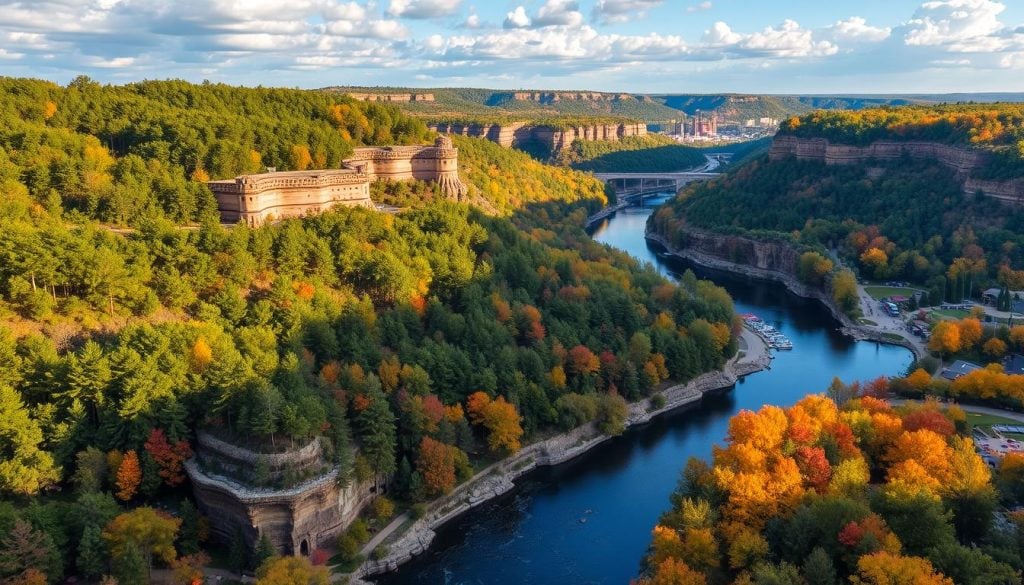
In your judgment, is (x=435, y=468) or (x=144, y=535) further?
(x=435, y=468)

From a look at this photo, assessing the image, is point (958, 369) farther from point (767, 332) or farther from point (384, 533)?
point (384, 533)

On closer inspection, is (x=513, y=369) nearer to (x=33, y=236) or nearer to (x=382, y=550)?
(x=382, y=550)

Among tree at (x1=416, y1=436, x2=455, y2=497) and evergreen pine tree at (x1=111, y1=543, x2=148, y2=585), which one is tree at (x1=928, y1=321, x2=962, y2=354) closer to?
tree at (x1=416, y1=436, x2=455, y2=497)

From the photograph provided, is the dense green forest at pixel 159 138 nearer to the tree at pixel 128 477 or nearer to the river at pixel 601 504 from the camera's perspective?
the tree at pixel 128 477

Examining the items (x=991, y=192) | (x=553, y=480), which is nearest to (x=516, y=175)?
(x=991, y=192)

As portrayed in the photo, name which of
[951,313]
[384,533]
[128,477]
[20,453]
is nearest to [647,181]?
[951,313]
